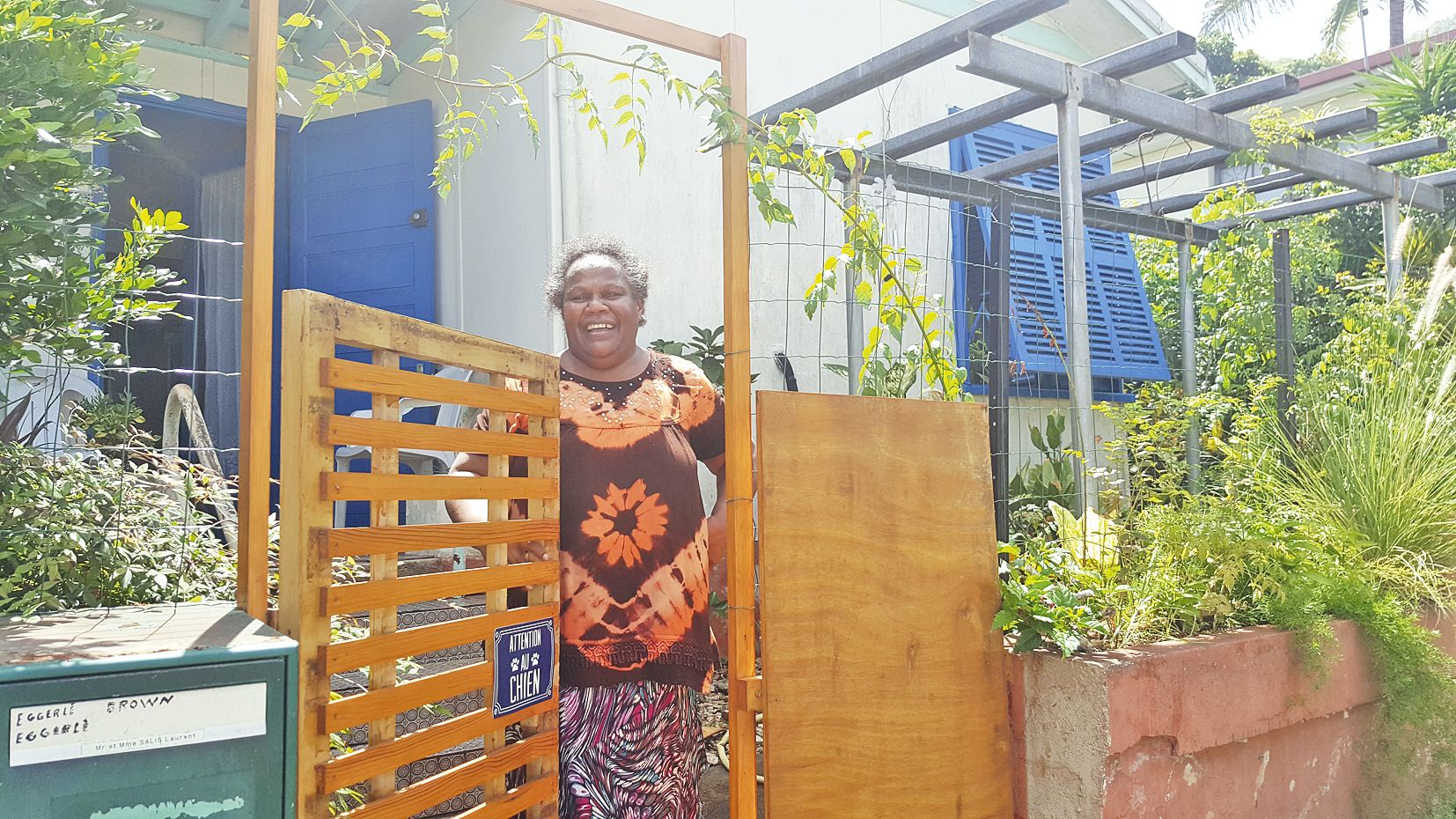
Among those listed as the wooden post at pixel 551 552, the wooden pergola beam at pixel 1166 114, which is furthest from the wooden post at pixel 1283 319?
the wooden post at pixel 551 552

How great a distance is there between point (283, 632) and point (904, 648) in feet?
5.22

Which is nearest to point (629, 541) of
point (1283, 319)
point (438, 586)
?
point (438, 586)

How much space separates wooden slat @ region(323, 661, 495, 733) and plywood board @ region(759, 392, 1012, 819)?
0.73m

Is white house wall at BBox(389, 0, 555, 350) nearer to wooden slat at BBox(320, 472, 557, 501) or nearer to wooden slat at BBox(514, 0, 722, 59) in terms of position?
wooden slat at BBox(514, 0, 722, 59)

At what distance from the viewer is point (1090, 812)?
9.16 feet

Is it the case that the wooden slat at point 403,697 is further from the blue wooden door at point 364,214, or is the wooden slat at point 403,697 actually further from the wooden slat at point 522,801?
the blue wooden door at point 364,214

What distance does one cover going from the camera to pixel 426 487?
6.88ft

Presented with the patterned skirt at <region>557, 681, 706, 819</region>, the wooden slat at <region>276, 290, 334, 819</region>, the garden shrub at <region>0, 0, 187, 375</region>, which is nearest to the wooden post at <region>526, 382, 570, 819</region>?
the patterned skirt at <region>557, 681, 706, 819</region>

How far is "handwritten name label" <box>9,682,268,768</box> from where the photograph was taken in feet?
4.92

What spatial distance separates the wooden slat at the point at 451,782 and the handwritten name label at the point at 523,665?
0.30ft

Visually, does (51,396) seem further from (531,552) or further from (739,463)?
(739,463)

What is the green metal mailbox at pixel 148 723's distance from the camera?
1501 millimetres

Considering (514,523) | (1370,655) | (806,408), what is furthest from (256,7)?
(1370,655)

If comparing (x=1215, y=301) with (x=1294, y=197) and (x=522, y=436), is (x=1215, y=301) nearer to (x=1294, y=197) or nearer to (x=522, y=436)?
(x=1294, y=197)
